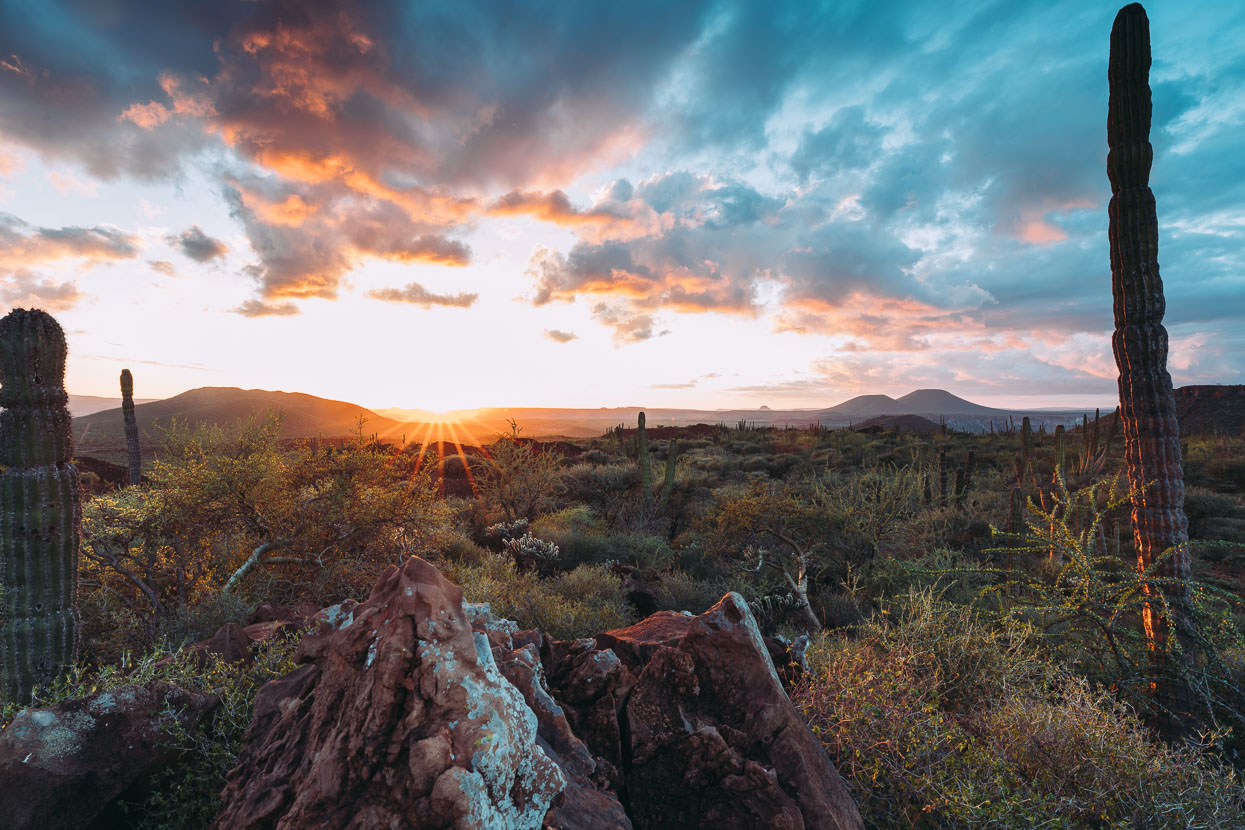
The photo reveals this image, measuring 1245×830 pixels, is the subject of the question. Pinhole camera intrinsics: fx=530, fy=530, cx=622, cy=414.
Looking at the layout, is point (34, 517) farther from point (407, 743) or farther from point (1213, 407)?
point (1213, 407)

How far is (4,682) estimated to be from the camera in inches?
165

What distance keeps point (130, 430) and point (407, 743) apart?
18.0 m

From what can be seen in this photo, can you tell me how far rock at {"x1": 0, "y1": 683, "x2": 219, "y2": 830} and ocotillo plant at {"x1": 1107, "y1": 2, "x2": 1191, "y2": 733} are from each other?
7.23m

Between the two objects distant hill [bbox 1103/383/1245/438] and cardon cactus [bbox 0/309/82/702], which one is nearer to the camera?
cardon cactus [bbox 0/309/82/702]

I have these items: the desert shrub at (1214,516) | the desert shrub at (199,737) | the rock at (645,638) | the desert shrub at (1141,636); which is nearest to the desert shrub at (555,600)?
the desert shrub at (199,737)

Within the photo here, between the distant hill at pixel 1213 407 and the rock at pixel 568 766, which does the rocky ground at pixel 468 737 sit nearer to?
the rock at pixel 568 766

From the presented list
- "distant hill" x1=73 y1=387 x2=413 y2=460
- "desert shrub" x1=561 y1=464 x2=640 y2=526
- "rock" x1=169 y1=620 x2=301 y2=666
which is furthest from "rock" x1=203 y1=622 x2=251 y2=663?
"distant hill" x1=73 y1=387 x2=413 y2=460

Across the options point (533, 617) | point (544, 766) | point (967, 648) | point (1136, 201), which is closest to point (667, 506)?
point (533, 617)

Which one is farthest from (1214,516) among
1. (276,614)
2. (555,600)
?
(276,614)

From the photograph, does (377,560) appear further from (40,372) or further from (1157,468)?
(1157,468)

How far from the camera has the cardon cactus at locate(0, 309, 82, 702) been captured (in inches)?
167

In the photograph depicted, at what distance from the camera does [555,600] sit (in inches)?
256

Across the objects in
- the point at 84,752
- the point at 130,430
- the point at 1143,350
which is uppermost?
the point at 1143,350

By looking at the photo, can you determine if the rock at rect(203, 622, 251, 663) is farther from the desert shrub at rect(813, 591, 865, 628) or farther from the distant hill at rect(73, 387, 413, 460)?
the distant hill at rect(73, 387, 413, 460)
